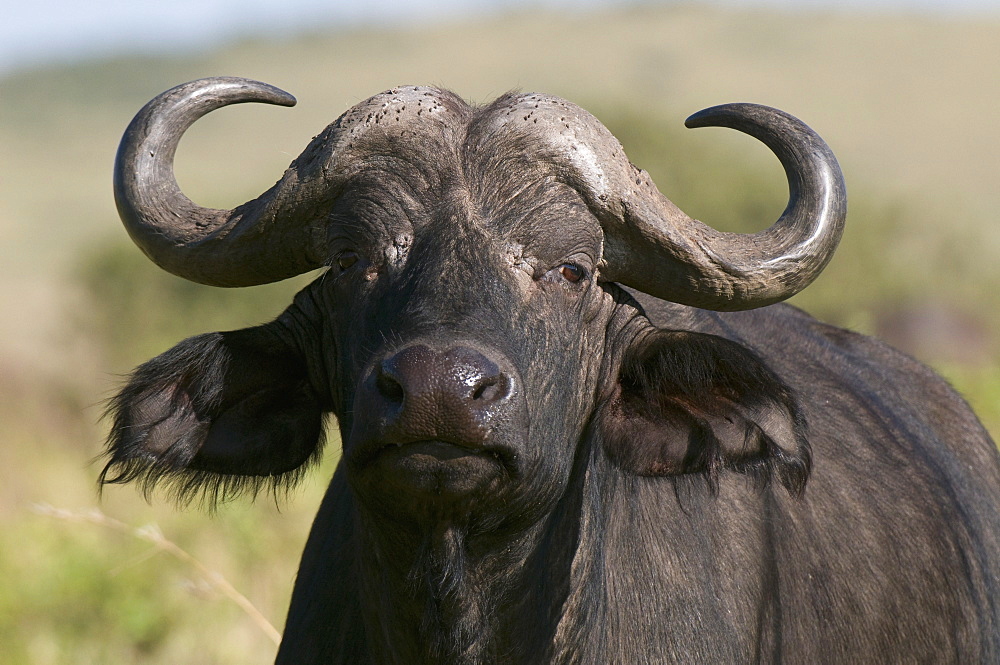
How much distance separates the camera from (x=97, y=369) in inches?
691

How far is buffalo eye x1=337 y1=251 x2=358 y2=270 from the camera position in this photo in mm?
3613

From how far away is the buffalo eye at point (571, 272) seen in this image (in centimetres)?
358

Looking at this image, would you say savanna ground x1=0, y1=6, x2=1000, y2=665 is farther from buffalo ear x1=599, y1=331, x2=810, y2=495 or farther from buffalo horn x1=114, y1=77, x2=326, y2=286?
buffalo ear x1=599, y1=331, x2=810, y2=495

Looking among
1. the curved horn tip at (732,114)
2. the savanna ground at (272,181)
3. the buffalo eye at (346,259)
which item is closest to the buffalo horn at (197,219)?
the buffalo eye at (346,259)

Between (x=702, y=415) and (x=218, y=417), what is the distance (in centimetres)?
158

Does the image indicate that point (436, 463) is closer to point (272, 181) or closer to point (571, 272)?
point (571, 272)

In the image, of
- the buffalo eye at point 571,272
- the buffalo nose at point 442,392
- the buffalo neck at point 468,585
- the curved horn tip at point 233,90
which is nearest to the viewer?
the buffalo nose at point 442,392

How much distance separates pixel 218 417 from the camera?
3.95 m

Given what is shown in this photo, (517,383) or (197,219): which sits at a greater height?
(197,219)

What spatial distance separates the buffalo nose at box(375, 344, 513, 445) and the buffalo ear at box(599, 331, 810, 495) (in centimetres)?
90

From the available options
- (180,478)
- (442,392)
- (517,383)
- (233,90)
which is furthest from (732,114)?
(180,478)

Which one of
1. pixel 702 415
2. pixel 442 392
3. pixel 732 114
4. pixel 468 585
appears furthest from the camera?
pixel 702 415

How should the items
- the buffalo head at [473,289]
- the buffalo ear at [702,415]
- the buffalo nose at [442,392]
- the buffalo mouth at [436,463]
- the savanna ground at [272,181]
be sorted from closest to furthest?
the buffalo nose at [442,392]
the buffalo mouth at [436,463]
the buffalo head at [473,289]
the buffalo ear at [702,415]
the savanna ground at [272,181]

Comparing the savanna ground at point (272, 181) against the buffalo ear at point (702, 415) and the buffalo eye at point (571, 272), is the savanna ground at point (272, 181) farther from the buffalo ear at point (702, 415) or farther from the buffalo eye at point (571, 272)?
the buffalo ear at point (702, 415)
